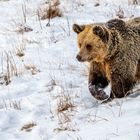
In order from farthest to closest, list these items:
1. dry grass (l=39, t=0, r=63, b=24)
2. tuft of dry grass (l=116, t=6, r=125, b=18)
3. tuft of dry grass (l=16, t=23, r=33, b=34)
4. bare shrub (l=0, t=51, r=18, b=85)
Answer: dry grass (l=39, t=0, r=63, b=24)
tuft of dry grass (l=116, t=6, r=125, b=18)
tuft of dry grass (l=16, t=23, r=33, b=34)
bare shrub (l=0, t=51, r=18, b=85)

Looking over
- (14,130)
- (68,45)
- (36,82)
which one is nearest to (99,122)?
(14,130)

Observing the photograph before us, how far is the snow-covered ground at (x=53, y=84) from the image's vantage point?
5.29m

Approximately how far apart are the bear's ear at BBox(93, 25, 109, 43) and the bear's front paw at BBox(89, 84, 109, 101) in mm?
622

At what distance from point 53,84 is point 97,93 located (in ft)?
2.48

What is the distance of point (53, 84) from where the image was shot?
6.79 meters

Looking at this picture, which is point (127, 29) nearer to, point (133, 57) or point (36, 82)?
point (133, 57)

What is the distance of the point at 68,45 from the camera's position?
8266 mm

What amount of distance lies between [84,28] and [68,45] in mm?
2058

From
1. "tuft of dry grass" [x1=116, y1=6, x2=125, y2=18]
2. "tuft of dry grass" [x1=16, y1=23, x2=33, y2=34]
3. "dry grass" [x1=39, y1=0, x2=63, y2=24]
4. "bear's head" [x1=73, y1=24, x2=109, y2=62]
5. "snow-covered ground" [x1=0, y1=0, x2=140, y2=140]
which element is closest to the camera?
"snow-covered ground" [x1=0, y1=0, x2=140, y2=140]

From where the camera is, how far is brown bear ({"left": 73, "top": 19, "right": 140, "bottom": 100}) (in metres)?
6.04

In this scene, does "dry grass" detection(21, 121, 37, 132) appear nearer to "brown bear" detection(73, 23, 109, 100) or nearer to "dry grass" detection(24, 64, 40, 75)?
"brown bear" detection(73, 23, 109, 100)

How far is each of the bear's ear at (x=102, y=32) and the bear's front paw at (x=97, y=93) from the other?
2.04 ft

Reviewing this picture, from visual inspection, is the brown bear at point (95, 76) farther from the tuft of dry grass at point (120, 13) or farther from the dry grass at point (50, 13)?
the dry grass at point (50, 13)

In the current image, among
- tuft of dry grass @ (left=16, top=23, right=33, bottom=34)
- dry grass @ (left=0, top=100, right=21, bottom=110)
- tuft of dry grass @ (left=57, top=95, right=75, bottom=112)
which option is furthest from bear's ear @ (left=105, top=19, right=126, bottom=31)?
tuft of dry grass @ (left=16, top=23, right=33, bottom=34)
